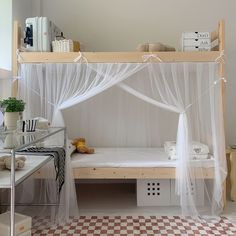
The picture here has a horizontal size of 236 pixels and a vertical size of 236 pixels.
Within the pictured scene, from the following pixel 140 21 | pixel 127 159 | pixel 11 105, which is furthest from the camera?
pixel 140 21

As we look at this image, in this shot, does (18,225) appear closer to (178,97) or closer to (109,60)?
(109,60)

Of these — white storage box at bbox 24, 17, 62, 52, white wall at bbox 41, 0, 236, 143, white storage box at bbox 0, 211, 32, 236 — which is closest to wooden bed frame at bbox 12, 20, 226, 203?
white storage box at bbox 24, 17, 62, 52

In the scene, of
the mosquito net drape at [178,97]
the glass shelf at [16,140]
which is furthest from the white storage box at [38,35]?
the glass shelf at [16,140]

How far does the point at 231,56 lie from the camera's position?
3.78 m

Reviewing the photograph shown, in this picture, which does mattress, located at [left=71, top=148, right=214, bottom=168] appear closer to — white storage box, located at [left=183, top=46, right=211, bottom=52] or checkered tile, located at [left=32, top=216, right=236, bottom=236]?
checkered tile, located at [left=32, top=216, right=236, bottom=236]

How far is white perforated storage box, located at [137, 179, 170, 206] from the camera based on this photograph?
3.12m

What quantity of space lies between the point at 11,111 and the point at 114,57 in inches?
47.9

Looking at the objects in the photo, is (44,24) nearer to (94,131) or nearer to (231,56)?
(94,131)

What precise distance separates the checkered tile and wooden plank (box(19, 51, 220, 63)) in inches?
65.7

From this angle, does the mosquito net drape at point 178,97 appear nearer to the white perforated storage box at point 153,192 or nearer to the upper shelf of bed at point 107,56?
the upper shelf of bed at point 107,56

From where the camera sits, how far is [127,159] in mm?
3092

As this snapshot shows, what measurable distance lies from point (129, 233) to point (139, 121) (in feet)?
5.00

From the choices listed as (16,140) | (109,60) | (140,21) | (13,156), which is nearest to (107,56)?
(109,60)

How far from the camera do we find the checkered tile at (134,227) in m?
2.52
